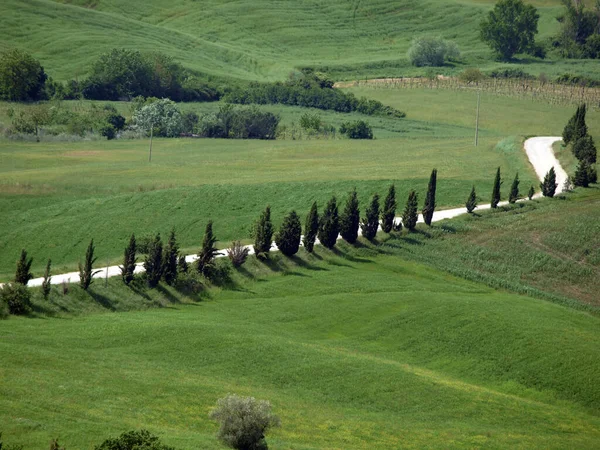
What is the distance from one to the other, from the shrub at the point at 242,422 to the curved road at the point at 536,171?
2793cm

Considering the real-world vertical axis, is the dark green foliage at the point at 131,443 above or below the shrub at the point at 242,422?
above

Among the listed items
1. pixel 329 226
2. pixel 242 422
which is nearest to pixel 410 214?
pixel 329 226

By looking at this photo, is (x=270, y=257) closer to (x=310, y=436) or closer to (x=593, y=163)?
(x=310, y=436)

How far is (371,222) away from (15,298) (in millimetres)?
34277

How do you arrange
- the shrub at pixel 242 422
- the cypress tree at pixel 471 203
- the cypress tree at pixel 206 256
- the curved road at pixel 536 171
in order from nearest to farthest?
the shrub at pixel 242 422 → the curved road at pixel 536 171 → the cypress tree at pixel 206 256 → the cypress tree at pixel 471 203

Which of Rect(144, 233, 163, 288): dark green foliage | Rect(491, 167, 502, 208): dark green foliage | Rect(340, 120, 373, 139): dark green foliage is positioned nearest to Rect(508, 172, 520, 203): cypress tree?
Rect(491, 167, 502, 208): dark green foliage

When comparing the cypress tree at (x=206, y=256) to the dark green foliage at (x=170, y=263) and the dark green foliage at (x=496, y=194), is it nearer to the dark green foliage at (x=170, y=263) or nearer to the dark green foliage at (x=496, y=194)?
the dark green foliage at (x=170, y=263)

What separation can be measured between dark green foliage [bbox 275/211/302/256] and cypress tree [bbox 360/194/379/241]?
352 inches

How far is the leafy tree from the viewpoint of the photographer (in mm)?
190875

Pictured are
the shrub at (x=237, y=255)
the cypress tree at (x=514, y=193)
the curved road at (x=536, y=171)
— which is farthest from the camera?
the cypress tree at (x=514, y=193)

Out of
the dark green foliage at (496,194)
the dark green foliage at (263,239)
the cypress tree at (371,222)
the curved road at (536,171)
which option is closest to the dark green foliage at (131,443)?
the curved road at (536,171)

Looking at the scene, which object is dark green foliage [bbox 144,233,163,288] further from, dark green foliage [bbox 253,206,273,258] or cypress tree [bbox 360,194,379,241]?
cypress tree [bbox 360,194,379,241]

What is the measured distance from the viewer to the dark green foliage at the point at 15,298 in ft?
192

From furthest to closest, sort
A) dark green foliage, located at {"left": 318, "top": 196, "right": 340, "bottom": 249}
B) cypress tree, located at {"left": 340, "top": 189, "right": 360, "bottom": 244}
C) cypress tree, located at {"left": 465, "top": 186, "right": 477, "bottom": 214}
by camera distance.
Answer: cypress tree, located at {"left": 465, "top": 186, "right": 477, "bottom": 214} < cypress tree, located at {"left": 340, "top": 189, "right": 360, "bottom": 244} < dark green foliage, located at {"left": 318, "top": 196, "right": 340, "bottom": 249}
